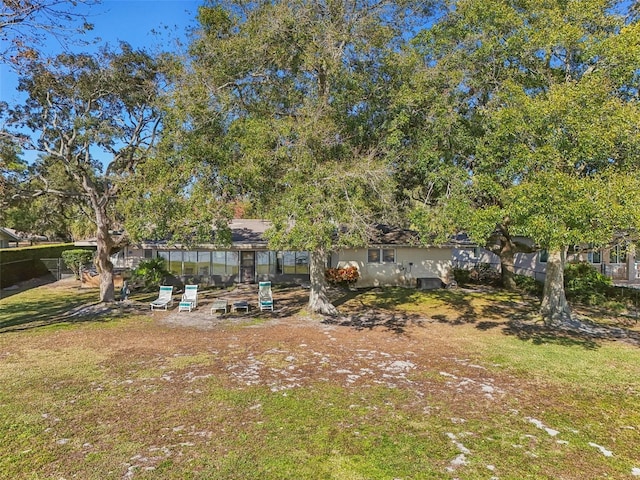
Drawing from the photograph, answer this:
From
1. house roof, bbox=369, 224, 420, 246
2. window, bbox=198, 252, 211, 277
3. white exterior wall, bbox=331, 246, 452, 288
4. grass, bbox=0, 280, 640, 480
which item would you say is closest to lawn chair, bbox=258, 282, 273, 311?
grass, bbox=0, 280, 640, 480

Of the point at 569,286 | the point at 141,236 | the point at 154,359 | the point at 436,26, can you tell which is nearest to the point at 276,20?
the point at 436,26

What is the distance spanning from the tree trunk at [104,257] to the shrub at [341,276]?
35.6 ft

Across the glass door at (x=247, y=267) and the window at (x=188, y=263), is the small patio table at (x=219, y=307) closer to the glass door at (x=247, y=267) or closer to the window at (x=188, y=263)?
the glass door at (x=247, y=267)

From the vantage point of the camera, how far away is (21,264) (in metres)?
25.7

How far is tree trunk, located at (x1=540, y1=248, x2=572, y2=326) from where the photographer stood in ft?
48.1

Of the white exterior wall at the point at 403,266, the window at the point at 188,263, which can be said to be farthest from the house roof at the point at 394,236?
the window at the point at 188,263

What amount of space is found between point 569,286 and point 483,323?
8.00 metres

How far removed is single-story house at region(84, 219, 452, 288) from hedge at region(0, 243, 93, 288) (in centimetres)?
681

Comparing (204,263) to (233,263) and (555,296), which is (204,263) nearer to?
(233,263)

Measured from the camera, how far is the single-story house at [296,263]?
23.9 metres

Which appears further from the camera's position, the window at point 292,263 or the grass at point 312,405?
the window at point 292,263

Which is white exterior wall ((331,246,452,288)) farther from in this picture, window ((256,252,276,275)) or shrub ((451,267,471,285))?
window ((256,252,276,275))

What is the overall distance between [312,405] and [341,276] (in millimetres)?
16056

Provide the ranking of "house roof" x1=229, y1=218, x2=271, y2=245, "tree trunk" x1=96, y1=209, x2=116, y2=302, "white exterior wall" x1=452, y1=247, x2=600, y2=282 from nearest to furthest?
"tree trunk" x1=96, y1=209, x2=116, y2=302 < "house roof" x1=229, y1=218, x2=271, y2=245 < "white exterior wall" x1=452, y1=247, x2=600, y2=282
